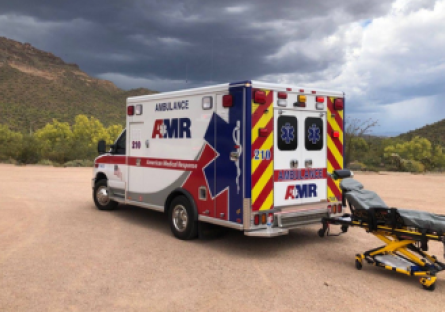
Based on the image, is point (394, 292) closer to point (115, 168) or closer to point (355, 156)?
point (115, 168)

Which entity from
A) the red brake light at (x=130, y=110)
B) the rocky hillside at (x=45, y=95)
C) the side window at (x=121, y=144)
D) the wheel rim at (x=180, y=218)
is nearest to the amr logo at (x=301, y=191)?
the wheel rim at (x=180, y=218)

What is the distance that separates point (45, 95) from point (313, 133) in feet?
211

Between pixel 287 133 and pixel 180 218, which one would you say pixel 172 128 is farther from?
pixel 287 133

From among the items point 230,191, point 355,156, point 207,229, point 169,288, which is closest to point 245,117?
point 230,191

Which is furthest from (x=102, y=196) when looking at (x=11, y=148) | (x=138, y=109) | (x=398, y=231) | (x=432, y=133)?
(x=432, y=133)

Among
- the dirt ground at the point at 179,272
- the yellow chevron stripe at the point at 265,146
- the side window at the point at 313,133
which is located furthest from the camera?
the side window at the point at 313,133

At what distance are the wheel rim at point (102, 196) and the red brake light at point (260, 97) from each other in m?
5.31

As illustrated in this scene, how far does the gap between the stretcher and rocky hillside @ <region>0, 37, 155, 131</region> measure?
2056 inches

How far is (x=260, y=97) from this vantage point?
638 centimetres

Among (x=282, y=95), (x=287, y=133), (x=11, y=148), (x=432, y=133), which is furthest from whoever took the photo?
(x=432, y=133)

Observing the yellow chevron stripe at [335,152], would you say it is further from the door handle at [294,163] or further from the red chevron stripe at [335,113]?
the door handle at [294,163]

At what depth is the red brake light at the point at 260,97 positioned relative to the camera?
6.34 meters

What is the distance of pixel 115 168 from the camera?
956 centimetres

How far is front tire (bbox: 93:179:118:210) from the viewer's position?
10.2 meters
